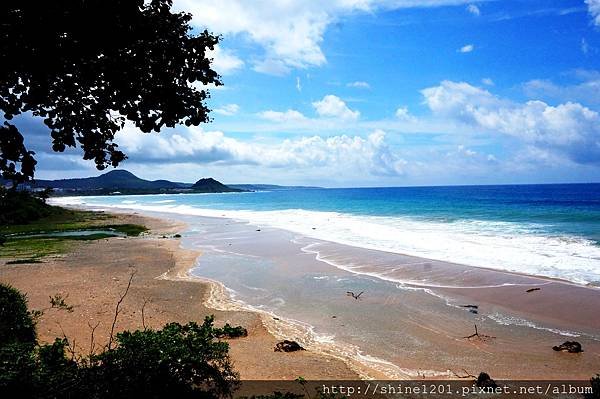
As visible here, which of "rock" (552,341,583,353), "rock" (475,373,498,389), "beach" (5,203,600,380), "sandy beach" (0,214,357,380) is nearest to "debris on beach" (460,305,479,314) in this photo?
"beach" (5,203,600,380)

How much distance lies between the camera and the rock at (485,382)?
25.0ft

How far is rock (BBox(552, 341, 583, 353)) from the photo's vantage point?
30.1 feet

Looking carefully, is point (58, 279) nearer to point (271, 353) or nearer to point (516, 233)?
point (271, 353)

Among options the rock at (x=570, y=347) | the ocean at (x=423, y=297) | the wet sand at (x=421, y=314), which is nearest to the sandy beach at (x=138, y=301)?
the ocean at (x=423, y=297)

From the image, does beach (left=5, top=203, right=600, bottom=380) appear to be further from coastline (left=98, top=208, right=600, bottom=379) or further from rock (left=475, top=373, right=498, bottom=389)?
rock (left=475, top=373, right=498, bottom=389)

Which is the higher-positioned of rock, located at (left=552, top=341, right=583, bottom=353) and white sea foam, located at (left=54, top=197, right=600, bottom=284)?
white sea foam, located at (left=54, top=197, right=600, bottom=284)

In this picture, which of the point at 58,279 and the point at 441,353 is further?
the point at 58,279

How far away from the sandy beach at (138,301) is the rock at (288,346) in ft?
0.55

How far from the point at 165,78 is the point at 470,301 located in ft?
41.3

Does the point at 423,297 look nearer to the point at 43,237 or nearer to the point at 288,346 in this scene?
the point at 288,346

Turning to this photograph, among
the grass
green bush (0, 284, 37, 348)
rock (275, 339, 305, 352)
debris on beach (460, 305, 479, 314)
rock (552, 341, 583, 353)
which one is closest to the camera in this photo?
green bush (0, 284, 37, 348)

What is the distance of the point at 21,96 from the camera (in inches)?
194

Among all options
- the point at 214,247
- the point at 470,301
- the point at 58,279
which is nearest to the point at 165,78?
the point at 470,301

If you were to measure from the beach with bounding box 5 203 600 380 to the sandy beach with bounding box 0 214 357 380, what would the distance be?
5 centimetres
